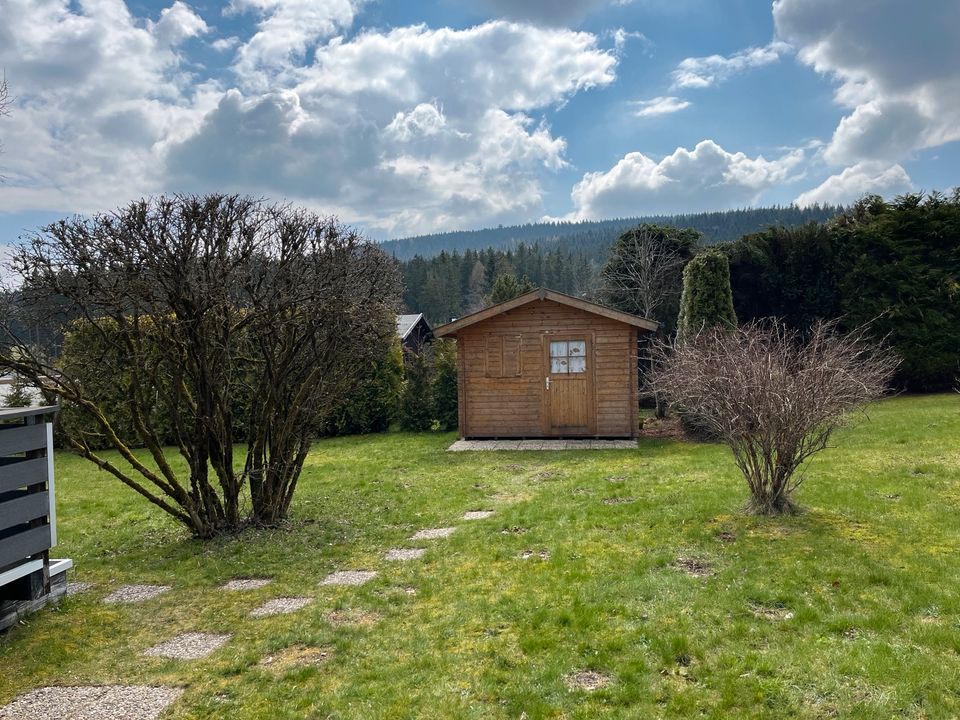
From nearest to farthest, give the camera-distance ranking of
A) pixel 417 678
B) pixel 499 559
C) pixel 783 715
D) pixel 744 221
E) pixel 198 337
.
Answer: pixel 783 715, pixel 417 678, pixel 499 559, pixel 198 337, pixel 744 221

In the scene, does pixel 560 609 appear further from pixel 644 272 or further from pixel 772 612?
pixel 644 272

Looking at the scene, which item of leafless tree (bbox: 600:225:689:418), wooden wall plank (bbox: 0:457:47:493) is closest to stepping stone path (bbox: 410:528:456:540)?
wooden wall plank (bbox: 0:457:47:493)

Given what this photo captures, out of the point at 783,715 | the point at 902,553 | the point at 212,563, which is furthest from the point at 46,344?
the point at 902,553

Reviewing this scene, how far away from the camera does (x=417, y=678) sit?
360 centimetres

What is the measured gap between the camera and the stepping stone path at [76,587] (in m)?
5.41

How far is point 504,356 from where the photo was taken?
1410 centimetres

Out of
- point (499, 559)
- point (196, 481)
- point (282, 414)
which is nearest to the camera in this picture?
point (499, 559)

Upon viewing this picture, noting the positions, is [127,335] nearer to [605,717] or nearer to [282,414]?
[282,414]

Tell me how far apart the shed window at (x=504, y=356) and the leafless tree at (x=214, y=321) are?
6.15 metres

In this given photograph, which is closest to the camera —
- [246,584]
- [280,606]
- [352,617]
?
[352,617]

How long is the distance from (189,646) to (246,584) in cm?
126

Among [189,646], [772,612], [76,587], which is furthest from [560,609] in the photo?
[76,587]

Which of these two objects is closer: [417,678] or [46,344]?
[417,678]

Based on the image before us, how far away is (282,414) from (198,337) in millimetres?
1517
